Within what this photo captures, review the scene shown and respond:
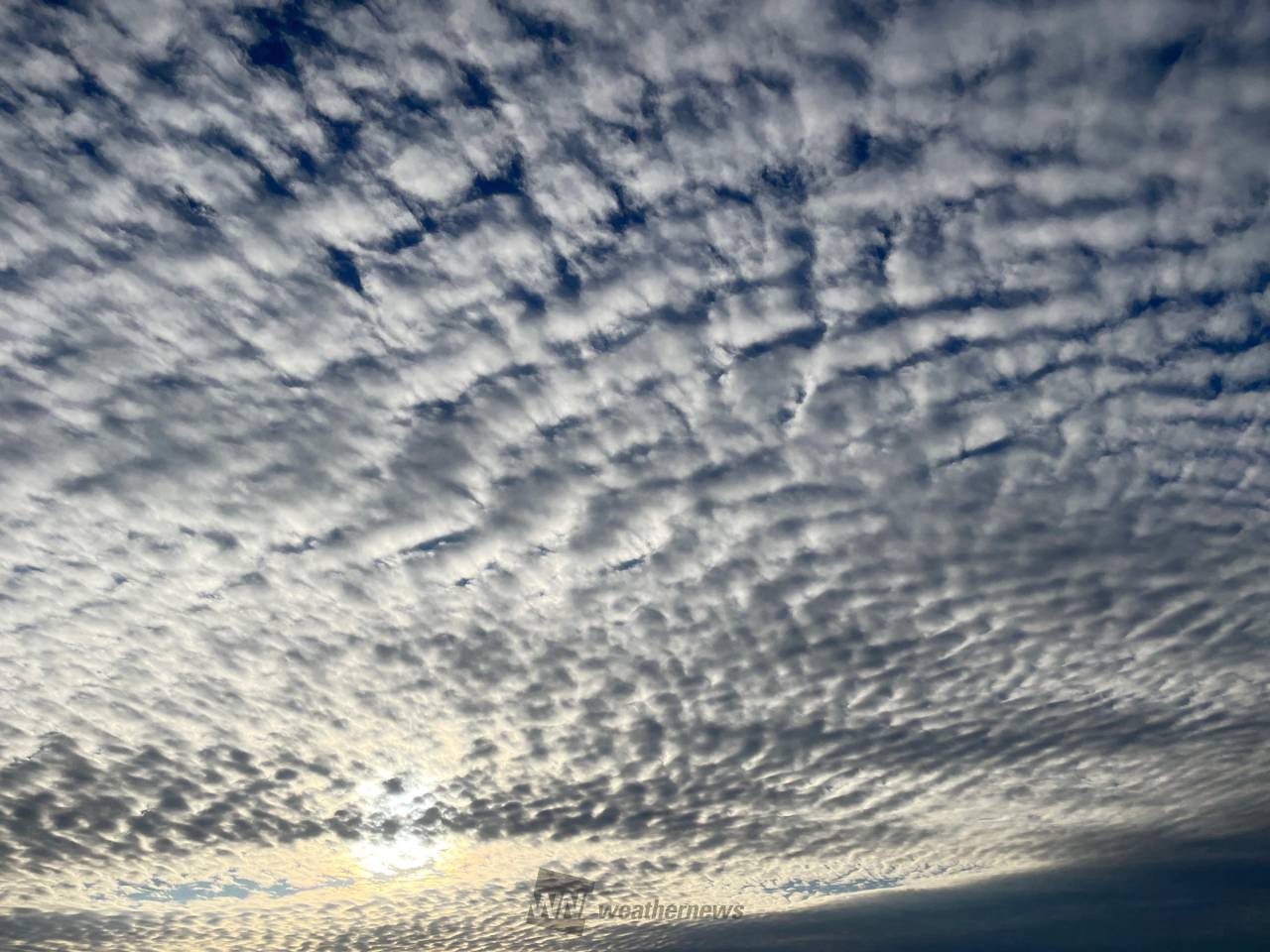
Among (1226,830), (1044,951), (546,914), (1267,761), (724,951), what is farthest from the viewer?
(1044,951)

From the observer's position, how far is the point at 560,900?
153 feet

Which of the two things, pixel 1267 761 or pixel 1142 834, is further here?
pixel 1142 834

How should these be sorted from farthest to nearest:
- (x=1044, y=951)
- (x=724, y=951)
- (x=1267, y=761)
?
(x=1044, y=951) < (x=724, y=951) < (x=1267, y=761)

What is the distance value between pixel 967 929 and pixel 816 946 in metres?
15.9

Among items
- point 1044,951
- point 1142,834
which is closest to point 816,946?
point 1044,951

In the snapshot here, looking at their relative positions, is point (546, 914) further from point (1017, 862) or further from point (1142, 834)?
point (1142, 834)

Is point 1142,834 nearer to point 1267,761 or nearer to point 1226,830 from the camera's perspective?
point 1226,830

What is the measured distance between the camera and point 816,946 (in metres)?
78.2

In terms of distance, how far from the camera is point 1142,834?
45.5 meters

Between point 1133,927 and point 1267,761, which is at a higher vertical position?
point 1267,761

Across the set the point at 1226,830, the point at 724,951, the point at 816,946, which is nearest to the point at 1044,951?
the point at 816,946

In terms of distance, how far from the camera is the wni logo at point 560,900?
1694 inches

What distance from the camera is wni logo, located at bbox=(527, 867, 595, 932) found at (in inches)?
1694

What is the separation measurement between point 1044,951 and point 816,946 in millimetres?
29726
